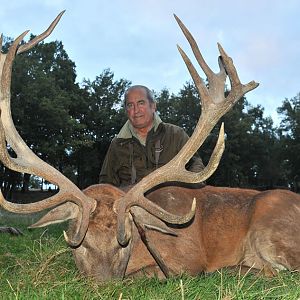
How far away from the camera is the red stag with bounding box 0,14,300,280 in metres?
4.78

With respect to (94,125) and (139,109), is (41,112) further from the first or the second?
(139,109)

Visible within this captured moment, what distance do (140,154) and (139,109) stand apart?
0.65m

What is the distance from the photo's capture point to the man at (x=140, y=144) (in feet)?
23.8

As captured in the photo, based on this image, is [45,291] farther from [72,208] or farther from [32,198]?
[32,198]

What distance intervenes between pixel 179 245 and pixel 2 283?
1865 millimetres

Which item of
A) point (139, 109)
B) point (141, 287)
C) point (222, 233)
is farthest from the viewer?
point (139, 109)

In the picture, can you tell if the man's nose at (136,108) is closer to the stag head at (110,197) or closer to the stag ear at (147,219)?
the stag head at (110,197)

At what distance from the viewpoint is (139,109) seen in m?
7.45

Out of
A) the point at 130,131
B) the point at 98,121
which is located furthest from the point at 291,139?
the point at 130,131

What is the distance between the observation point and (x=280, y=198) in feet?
19.9

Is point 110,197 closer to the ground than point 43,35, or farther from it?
closer to the ground

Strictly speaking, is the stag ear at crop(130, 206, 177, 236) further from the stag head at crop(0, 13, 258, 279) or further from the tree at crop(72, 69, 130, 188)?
the tree at crop(72, 69, 130, 188)

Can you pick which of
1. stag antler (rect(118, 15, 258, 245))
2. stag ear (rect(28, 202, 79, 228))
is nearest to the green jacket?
stag antler (rect(118, 15, 258, 245))

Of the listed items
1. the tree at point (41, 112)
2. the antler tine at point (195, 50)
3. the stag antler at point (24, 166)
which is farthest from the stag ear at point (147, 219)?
the tree at point (41, 112)
